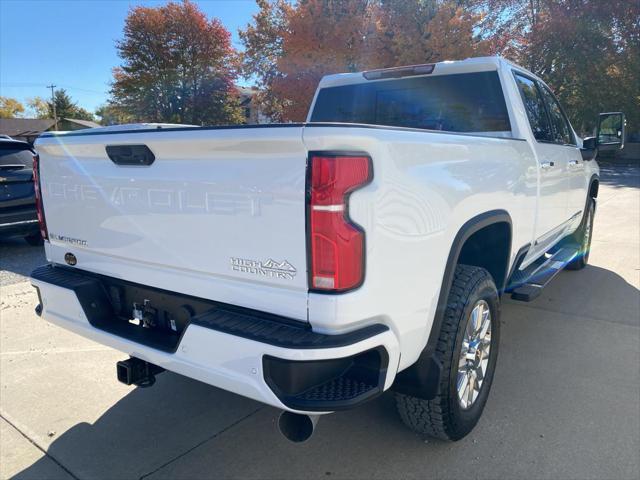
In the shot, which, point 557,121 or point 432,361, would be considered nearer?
point 432,361

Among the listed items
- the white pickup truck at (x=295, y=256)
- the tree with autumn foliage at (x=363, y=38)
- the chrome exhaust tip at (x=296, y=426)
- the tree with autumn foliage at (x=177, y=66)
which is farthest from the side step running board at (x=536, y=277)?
the tree with autumn foliage at (x=177, y=66)

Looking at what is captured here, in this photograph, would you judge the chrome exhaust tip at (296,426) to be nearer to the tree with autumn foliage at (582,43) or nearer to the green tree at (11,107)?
the tree with autumn foliage at (582,43)

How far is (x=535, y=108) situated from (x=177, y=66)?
3043 cm

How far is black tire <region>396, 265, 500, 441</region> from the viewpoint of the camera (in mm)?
2406

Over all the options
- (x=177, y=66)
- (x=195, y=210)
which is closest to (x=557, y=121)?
(x=195, y=210)

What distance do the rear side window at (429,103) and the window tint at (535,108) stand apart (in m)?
0.34

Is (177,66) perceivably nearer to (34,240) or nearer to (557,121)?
(34,240)

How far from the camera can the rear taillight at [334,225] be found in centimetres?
177

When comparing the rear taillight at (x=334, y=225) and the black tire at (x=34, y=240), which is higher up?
the rear taillight at (x=334, y=225)

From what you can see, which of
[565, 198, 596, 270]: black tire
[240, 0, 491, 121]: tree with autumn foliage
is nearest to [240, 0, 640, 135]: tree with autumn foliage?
[240, 0, 491, 121]: tree with autumn foliage

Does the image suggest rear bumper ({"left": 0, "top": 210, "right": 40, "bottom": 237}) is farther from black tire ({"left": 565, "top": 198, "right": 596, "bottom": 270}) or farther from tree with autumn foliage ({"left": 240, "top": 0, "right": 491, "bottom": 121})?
tree with autumn foliage ({"left": 240, "top": 0, "right": 491, "bottom": 121})

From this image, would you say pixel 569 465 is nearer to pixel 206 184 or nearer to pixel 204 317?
pixel 204 317

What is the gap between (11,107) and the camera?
7700 centimetres

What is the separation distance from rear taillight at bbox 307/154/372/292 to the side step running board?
1.85 meters
